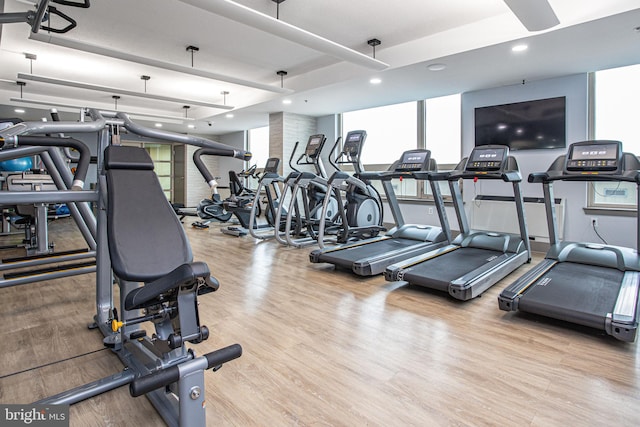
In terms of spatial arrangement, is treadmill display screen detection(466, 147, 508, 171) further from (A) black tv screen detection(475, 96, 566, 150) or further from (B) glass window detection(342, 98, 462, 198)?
(B) glass window detection(342, 98, 462, 198)

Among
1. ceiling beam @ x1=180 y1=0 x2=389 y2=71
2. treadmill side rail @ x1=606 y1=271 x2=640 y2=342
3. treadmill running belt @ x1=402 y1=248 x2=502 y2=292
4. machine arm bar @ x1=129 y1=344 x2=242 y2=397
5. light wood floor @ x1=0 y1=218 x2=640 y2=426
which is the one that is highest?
ceiling beam @ x1=180 y1=0 x2=389 y2=71

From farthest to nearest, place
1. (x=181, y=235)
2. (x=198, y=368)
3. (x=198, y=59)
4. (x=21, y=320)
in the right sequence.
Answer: (x=198, y=59) → (x=21, y=320) → (x=181, y=235) → (x=198, y=368)

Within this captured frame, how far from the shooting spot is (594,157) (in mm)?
3295

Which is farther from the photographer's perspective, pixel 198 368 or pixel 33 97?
pixel 33 97

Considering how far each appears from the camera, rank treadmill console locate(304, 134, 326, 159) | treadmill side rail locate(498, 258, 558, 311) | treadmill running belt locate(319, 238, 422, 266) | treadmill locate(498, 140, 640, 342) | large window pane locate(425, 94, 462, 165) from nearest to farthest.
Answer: treadmill locate(498, 140, 640, 342) → treadmill side rail locate(498, 258, 558, 311) → treadmill running belt locate(319, 238, 422, 266) → treadmill console locate(304, 134, 326, 159) → large window pane locate(425, 94, 462, 165)

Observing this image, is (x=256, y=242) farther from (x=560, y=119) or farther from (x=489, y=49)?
(x=560, y=119)

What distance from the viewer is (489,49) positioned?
13.7 ft

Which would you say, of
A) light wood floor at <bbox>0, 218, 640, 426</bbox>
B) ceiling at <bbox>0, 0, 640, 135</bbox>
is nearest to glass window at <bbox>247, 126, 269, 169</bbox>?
ceiling at <bbox>0, 0, 640, 135</bbox>

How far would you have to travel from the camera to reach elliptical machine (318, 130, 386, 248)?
195 inches

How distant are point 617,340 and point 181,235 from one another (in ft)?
8.92

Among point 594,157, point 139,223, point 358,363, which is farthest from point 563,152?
point 139,223

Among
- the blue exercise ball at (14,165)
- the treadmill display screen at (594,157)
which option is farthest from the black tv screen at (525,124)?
the blue exercise ball at (14,165)

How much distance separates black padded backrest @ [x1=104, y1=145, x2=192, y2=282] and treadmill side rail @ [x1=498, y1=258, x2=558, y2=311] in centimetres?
223

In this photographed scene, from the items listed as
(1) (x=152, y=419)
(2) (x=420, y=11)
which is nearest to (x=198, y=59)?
(2) (x=420, y=11)
